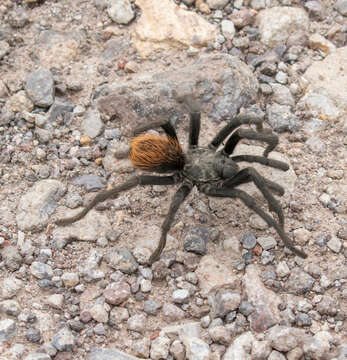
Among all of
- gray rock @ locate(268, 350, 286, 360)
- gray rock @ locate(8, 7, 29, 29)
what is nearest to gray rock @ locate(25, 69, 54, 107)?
gray rock @ locate(8, 7, 29, 29)

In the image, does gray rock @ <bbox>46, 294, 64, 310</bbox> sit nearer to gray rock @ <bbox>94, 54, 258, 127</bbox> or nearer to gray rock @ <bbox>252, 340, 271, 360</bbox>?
gray rock @ <bbox>252, 340, 271, 360</bbox>

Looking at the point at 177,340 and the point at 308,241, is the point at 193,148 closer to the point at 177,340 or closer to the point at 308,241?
the point at 308,241

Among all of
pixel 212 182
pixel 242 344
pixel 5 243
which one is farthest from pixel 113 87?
pixel 242 344

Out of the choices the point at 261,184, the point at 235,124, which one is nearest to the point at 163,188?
the point at 235,124

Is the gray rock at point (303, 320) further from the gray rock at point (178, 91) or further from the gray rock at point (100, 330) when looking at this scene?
the gray rock at point (178, 91)

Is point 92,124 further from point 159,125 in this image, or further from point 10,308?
point 10,308

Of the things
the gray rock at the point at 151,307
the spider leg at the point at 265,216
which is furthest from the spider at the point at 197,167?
the gray rock at the point at 151,307
